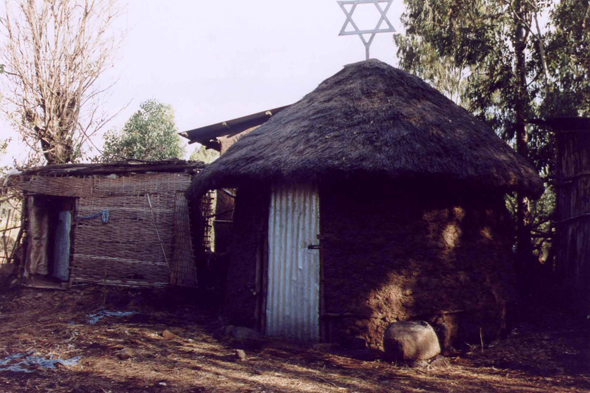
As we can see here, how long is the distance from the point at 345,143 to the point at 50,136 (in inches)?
379

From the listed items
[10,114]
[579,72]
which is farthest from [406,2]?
[10,114]

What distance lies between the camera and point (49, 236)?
1101 centimetres

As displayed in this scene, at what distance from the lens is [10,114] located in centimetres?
1302

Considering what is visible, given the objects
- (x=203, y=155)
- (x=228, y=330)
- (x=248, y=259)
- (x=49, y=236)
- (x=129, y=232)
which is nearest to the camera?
(x=228, y=330)

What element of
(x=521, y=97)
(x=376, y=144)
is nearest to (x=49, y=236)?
(x=376, y=144)

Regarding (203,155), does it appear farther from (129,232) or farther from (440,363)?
(440,363)

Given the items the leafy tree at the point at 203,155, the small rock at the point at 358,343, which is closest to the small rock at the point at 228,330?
the small rock at the point at 358,343

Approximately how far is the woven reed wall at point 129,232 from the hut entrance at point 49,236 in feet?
1.70

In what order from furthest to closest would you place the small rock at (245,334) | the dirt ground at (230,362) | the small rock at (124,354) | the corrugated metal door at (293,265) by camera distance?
the small rock at (245,334) < the corrugated metal door at (293,265) < the small rock at (124,354) < the dirt ground at (230,362)

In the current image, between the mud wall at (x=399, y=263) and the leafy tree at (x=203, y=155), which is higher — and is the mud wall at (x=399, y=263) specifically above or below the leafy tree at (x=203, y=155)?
below

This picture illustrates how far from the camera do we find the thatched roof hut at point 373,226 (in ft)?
21.0

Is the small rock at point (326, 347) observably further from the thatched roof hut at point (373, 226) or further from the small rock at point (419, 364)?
the small rock at point (419, 364)

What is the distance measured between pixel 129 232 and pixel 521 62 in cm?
987

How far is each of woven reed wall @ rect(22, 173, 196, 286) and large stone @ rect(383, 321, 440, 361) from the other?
4.68 metres
